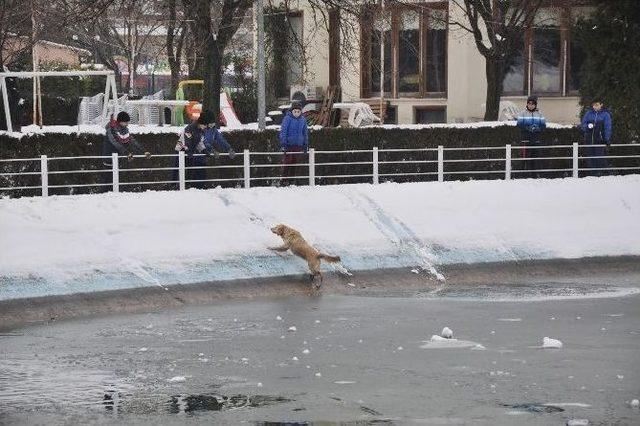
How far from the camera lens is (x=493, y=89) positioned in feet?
131

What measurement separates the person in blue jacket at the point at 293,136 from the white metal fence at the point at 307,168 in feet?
0.45

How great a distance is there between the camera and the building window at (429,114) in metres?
45.6

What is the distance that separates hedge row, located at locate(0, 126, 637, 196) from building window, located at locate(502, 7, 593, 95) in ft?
41.3

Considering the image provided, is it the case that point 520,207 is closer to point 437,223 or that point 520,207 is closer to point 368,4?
point 437,223

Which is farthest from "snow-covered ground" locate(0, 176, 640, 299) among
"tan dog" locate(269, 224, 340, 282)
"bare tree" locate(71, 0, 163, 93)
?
"bare tree" locate(71, 0, 163, 93)

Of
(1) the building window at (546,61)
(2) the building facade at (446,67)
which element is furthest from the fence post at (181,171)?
(1) the building window at (546,61)

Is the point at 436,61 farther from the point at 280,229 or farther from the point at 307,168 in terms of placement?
the point at 280,229

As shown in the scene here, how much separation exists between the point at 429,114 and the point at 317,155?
16.9 meters

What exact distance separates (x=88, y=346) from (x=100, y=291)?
3.52 meters

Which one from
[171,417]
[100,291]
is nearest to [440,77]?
[100,291]

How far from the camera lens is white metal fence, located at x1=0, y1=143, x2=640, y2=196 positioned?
2605 cm

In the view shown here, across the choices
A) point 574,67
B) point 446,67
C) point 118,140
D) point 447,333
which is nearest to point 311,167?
point 118,140

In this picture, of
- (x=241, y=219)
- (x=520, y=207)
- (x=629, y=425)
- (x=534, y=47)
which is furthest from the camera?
(x=534, y=47)

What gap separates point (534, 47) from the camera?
44.8 metres
